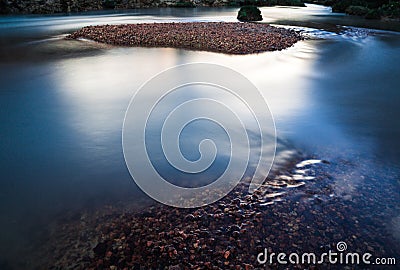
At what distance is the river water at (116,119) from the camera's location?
3.53 metres

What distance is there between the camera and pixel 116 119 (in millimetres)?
5887

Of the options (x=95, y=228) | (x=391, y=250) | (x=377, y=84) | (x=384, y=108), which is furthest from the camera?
(x=377, y=84)

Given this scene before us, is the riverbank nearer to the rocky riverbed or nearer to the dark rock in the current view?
the rocky riverbed

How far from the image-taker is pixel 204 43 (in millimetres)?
13141

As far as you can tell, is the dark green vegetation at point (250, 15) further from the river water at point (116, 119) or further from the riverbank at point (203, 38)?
the river water at point (116, 119)

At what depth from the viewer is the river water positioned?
11.6 feet

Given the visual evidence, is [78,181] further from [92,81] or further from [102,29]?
[102,29]

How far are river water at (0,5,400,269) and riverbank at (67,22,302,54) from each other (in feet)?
3.07

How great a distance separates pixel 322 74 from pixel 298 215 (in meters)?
7.09

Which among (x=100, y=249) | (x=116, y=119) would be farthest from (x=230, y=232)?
(x=116, y=119)

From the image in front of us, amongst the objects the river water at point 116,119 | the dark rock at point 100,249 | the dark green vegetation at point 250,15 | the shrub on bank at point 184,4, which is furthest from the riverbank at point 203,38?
the shrub on bank at point 184,4

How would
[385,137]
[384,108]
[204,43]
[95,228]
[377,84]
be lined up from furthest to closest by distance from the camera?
1. [204,43]
2. [377,84]
3. [384,108]
4. [385,137]
5. [95,228]

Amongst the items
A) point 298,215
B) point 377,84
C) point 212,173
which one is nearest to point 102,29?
point 377,84

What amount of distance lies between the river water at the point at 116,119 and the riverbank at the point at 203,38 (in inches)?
36.9
